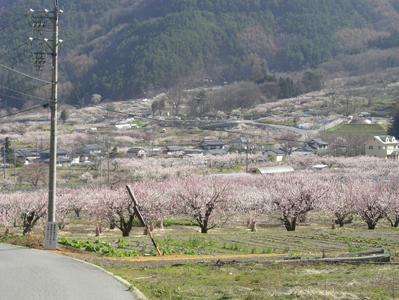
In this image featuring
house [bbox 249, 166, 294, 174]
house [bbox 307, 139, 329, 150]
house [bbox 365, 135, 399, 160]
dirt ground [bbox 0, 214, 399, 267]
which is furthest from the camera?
house [bbox 307, 139, 329, 150]

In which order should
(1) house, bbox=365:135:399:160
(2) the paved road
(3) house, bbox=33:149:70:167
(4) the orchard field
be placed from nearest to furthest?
(2) the paved road
(4) the orchard field
(1) house, bbox=365:135:399:160
(3) house, bbox=33:149:70:167

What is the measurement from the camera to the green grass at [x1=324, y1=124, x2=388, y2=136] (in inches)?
2638

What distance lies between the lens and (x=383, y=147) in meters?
54.7

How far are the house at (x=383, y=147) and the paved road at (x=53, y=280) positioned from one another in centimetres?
5288

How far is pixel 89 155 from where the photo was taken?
62562mm

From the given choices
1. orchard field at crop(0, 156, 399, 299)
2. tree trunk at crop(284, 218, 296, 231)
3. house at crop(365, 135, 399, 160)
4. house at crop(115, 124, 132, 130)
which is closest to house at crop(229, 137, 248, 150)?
house at crop(365, 135, 399, 160)

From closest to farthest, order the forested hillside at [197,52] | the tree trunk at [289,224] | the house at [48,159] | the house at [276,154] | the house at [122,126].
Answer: the tree trunk at [289,224]
the house at [48,159]
the house at [276,154]
the house at [122,126]
the forested hillside at [197,52]

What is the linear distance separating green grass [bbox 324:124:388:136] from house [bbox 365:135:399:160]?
10.1 meters

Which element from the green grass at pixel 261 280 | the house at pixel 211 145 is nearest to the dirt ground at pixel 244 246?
the green grass at pixel 261 280

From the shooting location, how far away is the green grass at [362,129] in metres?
67.0

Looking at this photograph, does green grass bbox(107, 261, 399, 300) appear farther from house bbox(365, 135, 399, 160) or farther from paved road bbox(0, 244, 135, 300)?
house bbox(365, 135, 399, 160)

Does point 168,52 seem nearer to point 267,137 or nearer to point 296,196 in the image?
point 267,137

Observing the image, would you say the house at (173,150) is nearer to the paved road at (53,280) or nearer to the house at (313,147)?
the house at (313,147)

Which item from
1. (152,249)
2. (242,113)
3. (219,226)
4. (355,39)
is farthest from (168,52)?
(152,249)
